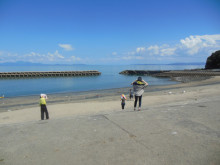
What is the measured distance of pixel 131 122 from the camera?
537 centimetres

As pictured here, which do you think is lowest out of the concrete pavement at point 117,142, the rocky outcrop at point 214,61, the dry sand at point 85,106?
the dry sand at point 85,106

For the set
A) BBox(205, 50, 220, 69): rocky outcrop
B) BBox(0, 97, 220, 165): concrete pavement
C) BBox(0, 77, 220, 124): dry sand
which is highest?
BBox(205, 50, 220, 69): rocky outcrop

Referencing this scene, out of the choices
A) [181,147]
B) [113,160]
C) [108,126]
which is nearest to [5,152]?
[113,160]

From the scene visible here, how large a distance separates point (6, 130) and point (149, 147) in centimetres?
407

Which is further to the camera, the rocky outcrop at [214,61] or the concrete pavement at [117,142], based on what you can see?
the rocky outcrop at [214,61]

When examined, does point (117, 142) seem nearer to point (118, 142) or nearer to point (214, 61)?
point (118, 142)

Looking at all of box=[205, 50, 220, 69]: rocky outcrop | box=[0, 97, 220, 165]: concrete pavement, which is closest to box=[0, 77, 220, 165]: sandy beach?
box=[0, 97, 220, 165]: concrete pavement

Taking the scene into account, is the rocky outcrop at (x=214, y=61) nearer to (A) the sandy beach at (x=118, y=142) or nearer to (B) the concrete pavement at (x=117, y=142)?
(B) the concrete pavement at (x=117, y=142)

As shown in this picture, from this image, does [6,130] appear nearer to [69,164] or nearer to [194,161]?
[69,164]

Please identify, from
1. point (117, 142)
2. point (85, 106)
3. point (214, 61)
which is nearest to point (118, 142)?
point (117, 142)

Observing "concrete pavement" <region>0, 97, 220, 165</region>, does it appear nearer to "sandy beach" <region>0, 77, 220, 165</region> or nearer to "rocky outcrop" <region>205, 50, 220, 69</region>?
"sandy beach" <region>0, 77, 220, 165</region>

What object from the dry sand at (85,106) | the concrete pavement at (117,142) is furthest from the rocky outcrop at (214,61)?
the concrete pavement at (117,142)

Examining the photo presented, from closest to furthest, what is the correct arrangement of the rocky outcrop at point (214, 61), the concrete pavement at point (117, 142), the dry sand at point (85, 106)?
the concrete pavement at point (117, 142) → the dry sand at point (85, 106) → the rocky outcrop at point (214, 61)

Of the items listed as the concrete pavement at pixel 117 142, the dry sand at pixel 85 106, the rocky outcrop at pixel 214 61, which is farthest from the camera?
the rocky outcrop at pixel 214 61
